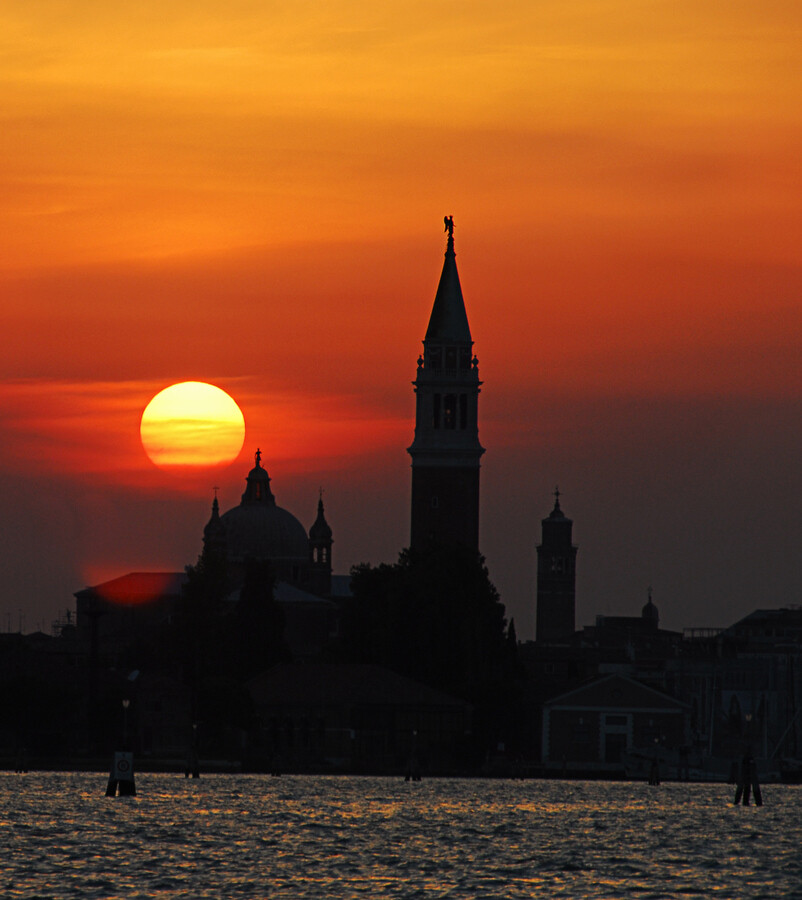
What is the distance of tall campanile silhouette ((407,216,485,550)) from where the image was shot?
460 feet

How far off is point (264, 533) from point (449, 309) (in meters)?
43.3

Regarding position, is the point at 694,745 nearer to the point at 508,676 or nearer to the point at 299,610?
the point at 508,676

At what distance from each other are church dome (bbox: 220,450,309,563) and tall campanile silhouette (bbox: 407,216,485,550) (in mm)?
38643

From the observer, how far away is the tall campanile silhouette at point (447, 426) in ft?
460

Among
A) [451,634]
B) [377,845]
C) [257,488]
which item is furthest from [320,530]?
[377,845]

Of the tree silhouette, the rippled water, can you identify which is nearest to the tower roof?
the tree silhouette

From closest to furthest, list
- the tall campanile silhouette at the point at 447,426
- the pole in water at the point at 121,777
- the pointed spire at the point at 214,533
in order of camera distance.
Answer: the pole in water at the point at 121,777
the tall campanile silhouette at the point at 447,426
the pointed spire at the point at 214,533

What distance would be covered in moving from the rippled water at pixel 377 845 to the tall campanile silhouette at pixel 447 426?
58036mm

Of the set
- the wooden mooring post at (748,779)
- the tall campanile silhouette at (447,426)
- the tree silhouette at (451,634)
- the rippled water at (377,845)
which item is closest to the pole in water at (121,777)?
the rippled water at (377,845)

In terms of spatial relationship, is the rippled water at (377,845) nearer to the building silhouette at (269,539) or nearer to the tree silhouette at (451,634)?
the tree silhouette at (451,634)

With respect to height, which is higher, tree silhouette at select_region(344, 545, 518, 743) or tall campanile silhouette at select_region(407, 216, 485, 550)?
tall campanile silhouette at select_region(407, 216, 485, 550)

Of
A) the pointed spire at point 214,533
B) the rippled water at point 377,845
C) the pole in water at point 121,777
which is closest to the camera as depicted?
the rippled water at point 377,845

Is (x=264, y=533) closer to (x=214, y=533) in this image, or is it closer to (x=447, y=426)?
(x=214, y=533)

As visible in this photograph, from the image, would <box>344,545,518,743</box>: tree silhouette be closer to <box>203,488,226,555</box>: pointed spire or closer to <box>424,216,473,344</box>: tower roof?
<box>424,216,473,344</box>: tower roof
